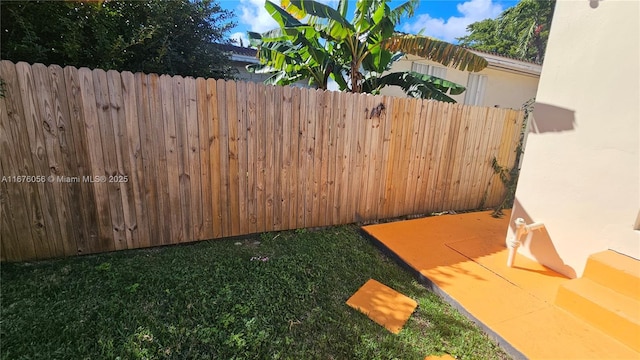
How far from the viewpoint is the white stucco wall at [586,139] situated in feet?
8.89

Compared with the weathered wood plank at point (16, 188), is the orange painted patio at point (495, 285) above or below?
below

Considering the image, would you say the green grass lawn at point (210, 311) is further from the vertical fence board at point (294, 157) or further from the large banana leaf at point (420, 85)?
the large banana leaf at point (420, 85)

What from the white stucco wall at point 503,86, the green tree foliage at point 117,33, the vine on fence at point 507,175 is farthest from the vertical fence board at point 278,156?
the white stucco wall at point 503,86

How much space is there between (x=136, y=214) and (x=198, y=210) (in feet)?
2.18

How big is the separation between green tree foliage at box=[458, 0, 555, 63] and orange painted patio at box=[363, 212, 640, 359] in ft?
54.3

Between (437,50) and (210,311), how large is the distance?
231 inches

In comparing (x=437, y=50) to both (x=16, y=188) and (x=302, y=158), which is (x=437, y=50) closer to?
(x=302, y=158)

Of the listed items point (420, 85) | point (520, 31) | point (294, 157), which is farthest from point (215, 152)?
point (520, 31)

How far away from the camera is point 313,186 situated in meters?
4.20

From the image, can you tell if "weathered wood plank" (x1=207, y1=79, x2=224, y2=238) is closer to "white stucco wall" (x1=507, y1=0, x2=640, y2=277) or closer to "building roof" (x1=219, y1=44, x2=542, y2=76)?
"white stucco wall" (x1=507, y1=0, x2=640, y2=277)

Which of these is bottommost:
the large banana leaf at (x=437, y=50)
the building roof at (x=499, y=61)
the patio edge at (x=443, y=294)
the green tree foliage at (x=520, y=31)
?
the patio edge at (x=443, y=294)

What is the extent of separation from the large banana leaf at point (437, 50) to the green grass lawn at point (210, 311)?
442cm

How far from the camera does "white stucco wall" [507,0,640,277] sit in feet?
Result: 8.89

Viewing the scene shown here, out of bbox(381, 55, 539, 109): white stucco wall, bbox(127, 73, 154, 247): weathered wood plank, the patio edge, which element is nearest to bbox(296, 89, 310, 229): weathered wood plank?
the patio edge
